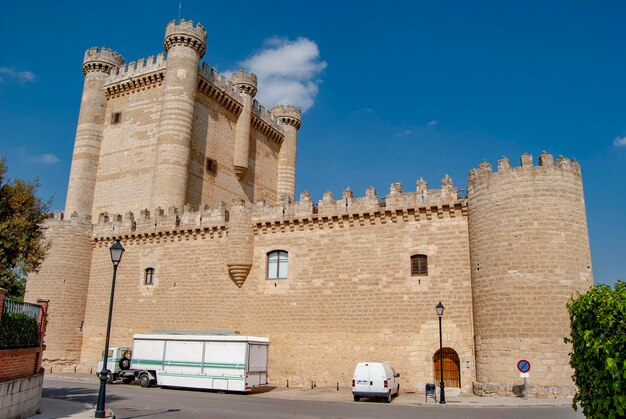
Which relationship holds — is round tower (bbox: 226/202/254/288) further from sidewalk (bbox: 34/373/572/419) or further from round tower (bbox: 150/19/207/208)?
round tower (bbox: 150/19/207/208)

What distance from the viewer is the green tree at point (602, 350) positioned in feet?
25.1

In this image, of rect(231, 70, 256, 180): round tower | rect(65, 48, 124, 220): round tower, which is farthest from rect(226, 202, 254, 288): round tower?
rect(65, 48, 124, 220): round tower

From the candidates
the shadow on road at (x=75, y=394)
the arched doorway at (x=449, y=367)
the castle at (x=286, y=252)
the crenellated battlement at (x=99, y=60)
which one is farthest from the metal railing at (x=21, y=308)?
the crenellated battlement at (x=99, y=60)

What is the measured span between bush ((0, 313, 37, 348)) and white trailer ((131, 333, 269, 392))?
8.13 meters

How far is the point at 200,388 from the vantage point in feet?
72.2

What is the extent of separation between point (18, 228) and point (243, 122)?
2326 centimetres

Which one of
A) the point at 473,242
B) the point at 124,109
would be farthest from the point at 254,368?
the point at 124,109

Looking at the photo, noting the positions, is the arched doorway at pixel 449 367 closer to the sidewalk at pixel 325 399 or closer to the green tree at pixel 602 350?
the sidewalk at pixel 325 399

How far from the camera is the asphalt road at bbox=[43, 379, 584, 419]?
1456 centimetres

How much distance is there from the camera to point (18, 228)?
1700cm

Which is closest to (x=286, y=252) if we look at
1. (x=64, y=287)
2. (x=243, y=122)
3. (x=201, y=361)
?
(x=201, y=361)

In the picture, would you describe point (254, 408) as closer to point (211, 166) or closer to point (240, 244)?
point (240, 244)

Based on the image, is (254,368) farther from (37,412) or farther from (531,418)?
(531,418)

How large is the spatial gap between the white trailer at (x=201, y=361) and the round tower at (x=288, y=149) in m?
20.8
